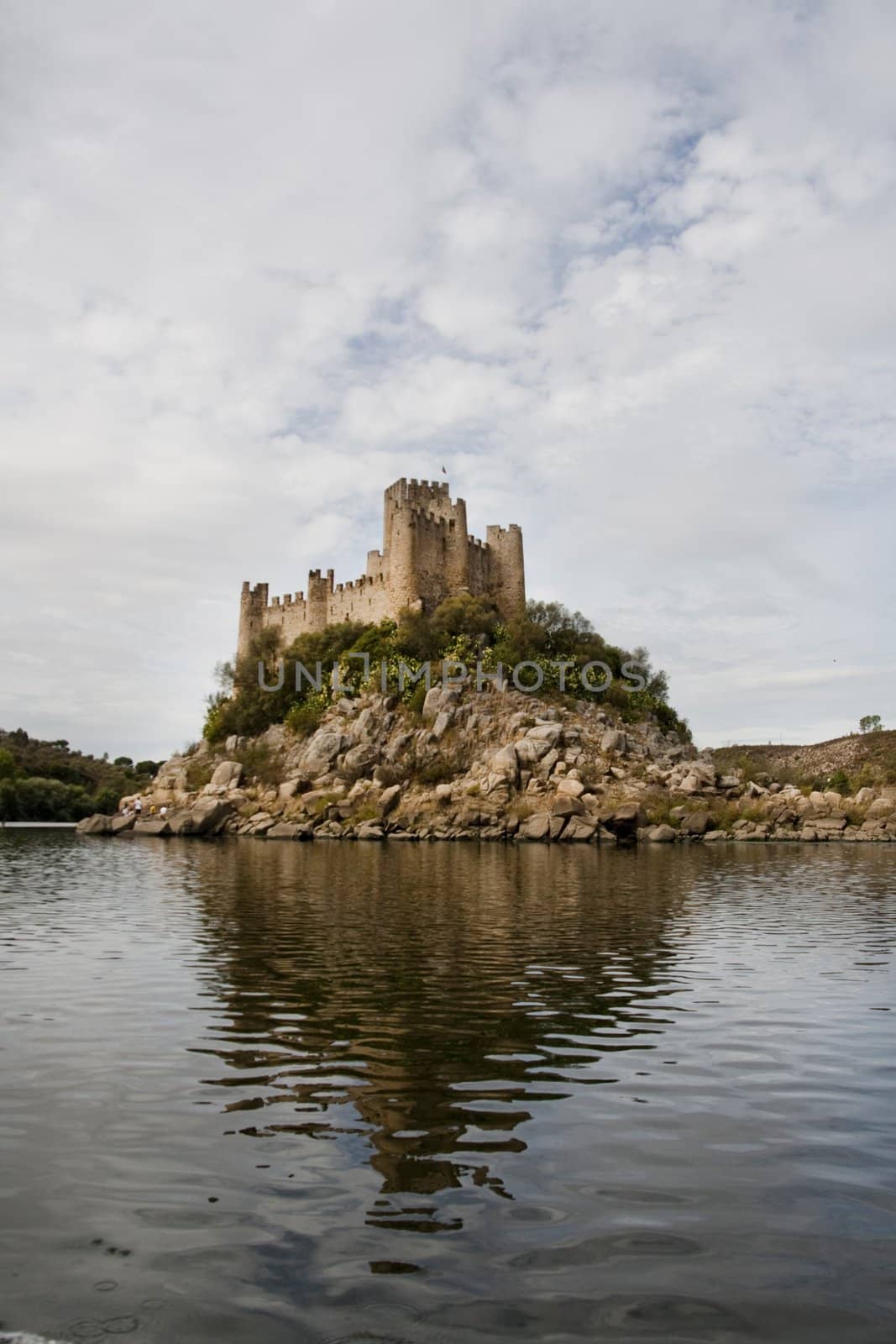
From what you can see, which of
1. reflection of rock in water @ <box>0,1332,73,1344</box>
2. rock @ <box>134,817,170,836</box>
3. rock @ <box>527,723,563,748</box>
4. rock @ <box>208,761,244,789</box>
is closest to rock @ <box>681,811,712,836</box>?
rock @ <box>527,723,563,748</box>

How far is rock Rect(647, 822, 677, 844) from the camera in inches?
1848

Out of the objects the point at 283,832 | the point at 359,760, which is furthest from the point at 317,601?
the point at 283,832

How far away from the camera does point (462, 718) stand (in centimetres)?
6100

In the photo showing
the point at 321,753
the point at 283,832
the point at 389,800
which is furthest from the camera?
the point at 321,753

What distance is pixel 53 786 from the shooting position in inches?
3374

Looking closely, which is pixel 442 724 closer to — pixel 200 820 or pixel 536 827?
pixel 536 827

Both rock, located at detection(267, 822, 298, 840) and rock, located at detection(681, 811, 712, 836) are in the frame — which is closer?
rock, located at detection(681, 811, 712, 836)

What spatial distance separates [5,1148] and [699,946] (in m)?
10.9

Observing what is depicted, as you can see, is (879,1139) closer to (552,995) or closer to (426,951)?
(552,995)

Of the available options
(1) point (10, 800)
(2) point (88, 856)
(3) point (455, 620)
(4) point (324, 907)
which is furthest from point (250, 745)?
(4) point (324, 907)

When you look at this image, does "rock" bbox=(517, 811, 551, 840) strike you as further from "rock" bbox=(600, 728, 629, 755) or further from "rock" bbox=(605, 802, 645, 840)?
"rock" bbox=(600, 728, 629, 755)

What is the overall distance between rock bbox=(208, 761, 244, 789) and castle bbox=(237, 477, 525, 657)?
1380cm

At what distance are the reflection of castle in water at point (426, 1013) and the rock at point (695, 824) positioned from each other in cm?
2820

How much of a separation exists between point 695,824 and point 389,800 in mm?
17460
